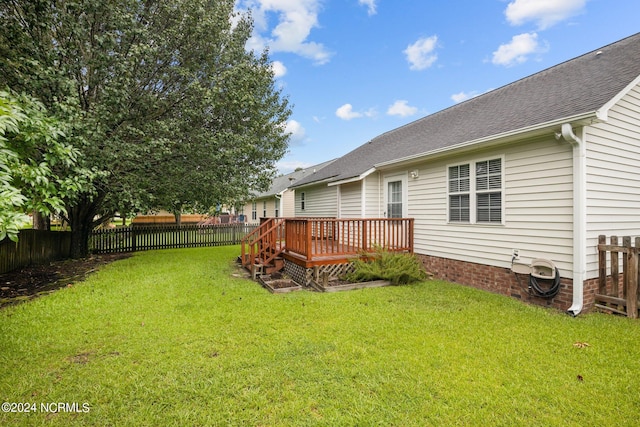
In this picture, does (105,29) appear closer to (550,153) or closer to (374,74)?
(550,153)

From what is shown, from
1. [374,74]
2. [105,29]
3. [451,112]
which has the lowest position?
[451,112]

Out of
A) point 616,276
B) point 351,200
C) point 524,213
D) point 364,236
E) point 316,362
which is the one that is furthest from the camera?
point 351,200

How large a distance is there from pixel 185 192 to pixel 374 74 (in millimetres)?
11914

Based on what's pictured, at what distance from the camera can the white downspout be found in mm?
4617

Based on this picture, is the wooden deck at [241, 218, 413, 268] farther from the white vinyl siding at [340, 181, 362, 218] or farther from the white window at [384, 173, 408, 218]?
the white vinyl siding at [340, 181, 362, 218]

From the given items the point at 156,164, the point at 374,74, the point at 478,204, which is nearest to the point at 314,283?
the point at 478,204

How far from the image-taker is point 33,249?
8250 mm

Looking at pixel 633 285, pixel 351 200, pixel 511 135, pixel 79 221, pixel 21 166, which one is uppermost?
pixel 511 135

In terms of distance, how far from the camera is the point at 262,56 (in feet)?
39.4

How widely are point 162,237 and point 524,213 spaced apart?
→ 14.0 metres

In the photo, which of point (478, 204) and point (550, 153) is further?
point (478, 204)

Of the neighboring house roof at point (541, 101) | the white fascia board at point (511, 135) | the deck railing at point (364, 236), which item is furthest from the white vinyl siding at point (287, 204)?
the white fascia board at point (511, 135)

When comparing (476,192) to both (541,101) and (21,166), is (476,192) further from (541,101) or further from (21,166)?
(21,166)

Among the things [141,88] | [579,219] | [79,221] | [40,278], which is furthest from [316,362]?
[79,221]
